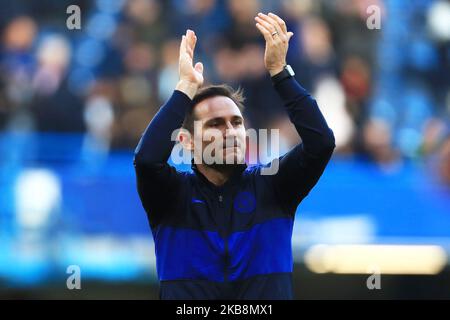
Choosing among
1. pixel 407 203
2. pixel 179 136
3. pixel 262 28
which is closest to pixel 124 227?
pixel 407 203

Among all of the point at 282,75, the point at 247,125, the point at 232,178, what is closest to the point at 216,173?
the point at 232,178

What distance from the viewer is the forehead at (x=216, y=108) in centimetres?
411

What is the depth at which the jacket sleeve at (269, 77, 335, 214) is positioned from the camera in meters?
3.83

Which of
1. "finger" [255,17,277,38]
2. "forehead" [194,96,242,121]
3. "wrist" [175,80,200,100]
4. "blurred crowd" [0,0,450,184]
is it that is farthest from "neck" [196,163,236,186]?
"blurred crowd" [0,0,450,184]

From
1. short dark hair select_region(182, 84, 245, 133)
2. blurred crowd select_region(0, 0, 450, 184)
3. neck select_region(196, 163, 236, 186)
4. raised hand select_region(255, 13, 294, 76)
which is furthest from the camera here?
blurred crowd select_region(0, 0, 450, 184)

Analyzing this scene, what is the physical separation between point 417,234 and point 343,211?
72 cm

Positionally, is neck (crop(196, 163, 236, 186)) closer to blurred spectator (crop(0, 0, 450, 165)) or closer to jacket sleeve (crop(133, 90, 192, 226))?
jacket sleeve (crop(133, 90, 192, 226))

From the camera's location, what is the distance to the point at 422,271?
7863mm

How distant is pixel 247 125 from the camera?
859 cm

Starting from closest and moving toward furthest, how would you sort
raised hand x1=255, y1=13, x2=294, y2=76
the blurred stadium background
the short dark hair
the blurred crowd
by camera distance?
raised hand x1=255, y1=13, x2=294, y2=76 < the short dark hair < the blurred stadium background < the blurred crowd

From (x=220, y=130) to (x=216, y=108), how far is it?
128mm

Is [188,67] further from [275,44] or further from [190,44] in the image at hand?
[275,44]

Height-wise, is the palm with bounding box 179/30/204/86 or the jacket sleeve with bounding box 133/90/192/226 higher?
the palm with bounding box 179/30/204/86

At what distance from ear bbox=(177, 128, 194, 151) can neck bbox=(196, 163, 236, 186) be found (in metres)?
0.26
